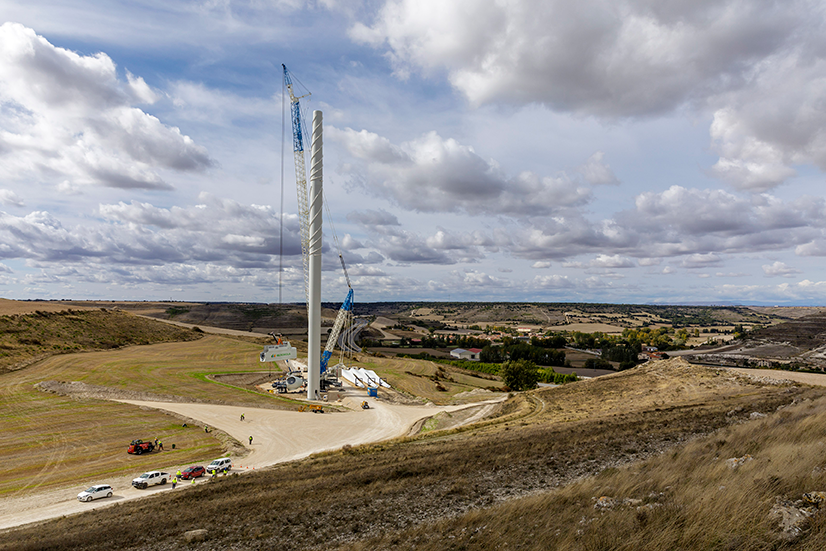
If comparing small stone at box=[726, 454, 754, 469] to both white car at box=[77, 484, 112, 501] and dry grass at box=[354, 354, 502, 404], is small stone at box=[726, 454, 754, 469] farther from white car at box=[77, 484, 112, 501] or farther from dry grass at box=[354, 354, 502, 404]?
dry grass at box=[354, 354, 502, 404]

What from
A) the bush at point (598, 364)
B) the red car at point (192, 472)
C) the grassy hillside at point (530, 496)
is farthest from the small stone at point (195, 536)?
the bush at point (598, 364)

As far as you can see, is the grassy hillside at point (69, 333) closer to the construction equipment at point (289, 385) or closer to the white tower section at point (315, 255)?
the construction equipment at point (289, 385)

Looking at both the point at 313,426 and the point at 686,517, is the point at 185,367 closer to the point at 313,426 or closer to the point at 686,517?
the point at 313,426

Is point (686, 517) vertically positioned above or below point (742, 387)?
above

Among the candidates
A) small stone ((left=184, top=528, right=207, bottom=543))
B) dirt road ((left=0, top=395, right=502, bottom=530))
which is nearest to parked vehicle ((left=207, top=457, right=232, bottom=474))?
dirt road ((left=0, top=395, right=502, bottom=530))

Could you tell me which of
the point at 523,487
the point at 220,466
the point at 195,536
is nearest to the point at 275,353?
the point at 220,466

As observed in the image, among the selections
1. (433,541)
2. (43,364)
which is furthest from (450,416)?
(43,364)
